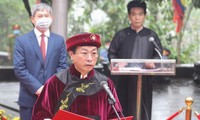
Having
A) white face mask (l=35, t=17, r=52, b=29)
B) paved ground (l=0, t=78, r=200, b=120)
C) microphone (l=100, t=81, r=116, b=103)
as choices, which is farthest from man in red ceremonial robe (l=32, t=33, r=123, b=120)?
paved ground (l=0, t=78, r=200, b=120)

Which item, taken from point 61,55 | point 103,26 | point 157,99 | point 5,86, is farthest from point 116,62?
point 103,26

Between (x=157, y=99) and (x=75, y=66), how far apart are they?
22.2 feet

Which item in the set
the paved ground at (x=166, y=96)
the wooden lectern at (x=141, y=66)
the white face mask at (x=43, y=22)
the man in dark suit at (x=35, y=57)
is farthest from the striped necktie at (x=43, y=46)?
the paved ground at (x=166, y=96)

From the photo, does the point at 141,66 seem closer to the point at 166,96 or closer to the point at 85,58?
the point at 85,58

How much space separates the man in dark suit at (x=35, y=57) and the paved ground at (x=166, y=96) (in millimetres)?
3541

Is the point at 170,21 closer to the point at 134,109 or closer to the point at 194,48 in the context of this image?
the point at 194,48

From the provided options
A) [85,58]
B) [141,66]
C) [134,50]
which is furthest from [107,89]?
[134,50]

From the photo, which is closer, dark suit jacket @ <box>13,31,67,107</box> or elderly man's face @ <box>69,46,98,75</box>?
elderly man's face @ <box>69,46,98,75</box>

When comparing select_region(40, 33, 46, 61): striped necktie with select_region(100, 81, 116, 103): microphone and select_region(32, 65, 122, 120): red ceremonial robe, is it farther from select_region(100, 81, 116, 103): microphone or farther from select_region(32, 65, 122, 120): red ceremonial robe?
select_region(100, 81, 116, 103): microphone

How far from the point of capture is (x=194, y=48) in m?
15.7

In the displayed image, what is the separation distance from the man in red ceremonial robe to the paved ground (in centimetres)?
Answer: 449

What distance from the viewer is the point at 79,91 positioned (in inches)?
138


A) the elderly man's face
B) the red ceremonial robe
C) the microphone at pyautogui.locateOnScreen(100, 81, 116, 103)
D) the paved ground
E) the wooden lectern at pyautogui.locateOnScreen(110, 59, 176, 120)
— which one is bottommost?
the paved ground

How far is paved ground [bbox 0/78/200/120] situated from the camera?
342 inches
